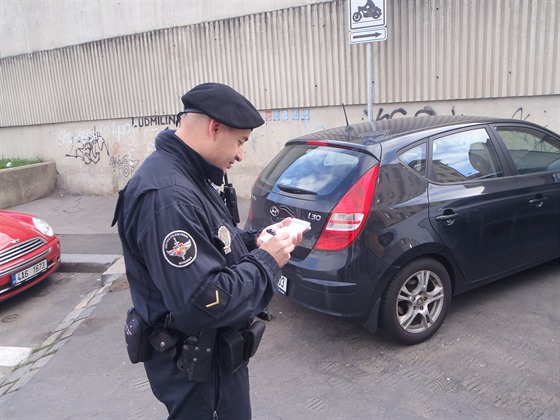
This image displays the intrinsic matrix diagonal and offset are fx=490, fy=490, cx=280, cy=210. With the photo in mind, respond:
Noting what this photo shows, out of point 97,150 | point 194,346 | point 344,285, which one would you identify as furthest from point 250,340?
point 97,150

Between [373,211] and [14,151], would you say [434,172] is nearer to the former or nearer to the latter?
[373,211]

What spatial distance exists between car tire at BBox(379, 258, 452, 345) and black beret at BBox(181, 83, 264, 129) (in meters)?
2.17

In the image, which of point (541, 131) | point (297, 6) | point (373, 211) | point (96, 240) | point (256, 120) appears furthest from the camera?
point (297, 6)

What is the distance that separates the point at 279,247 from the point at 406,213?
1903 mm

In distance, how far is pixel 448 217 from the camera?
11.9ft

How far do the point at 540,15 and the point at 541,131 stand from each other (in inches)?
96.2

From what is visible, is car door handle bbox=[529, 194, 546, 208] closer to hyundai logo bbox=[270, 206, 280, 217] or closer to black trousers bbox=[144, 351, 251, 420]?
hyundai logo bbox=[270, 206, 280, 217]

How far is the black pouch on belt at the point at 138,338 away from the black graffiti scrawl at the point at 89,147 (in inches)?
364

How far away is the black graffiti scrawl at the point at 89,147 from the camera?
10430 mm

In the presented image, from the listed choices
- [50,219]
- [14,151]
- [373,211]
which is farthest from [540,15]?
[14,151]

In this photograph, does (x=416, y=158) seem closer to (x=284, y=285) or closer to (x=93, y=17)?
(x=284, y=285)

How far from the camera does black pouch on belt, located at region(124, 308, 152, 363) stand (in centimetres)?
178

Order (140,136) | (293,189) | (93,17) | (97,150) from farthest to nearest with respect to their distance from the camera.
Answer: (97,150) < (93,17) < (140,136) < (293,189)

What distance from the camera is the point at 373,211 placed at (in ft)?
11.0
